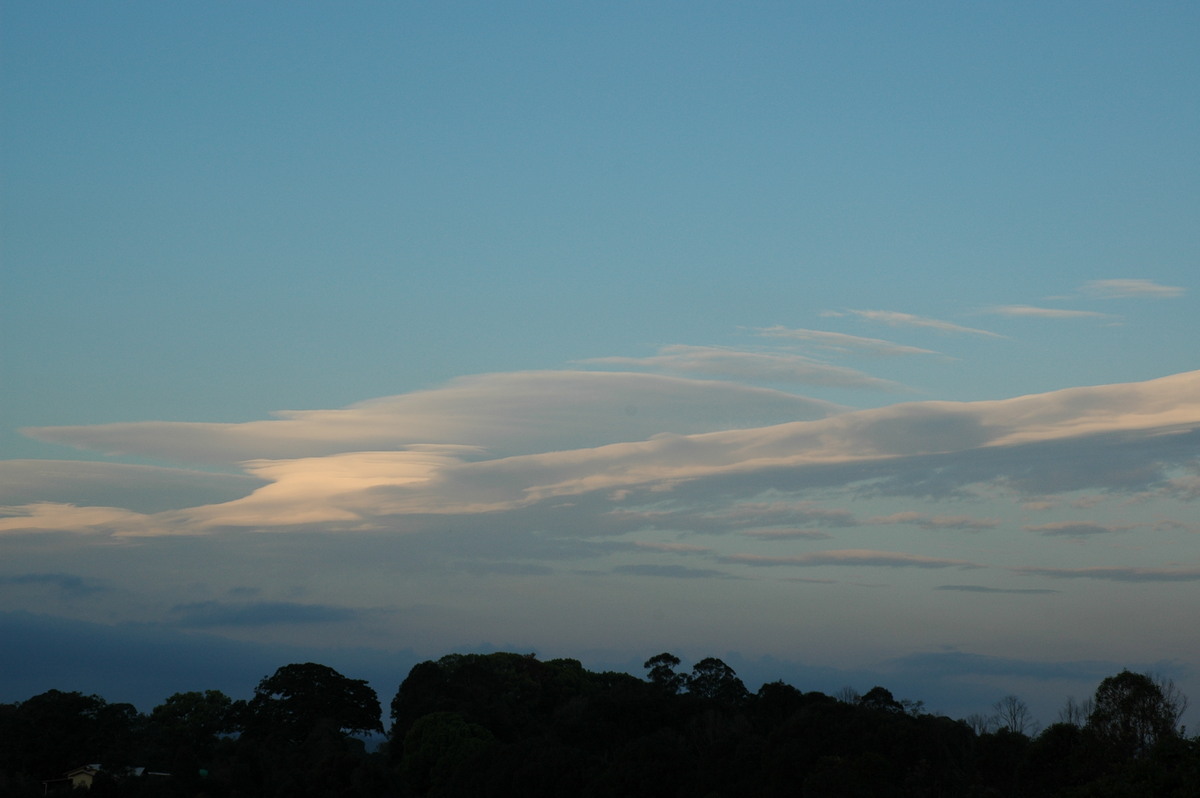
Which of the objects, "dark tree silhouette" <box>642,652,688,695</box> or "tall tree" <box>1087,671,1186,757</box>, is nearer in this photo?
"tall tree" <box>1087,671,1186,757</box>

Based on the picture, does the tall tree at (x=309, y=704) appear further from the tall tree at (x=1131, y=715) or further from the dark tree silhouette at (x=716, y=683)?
the tall tree at (x=1131, y=715)

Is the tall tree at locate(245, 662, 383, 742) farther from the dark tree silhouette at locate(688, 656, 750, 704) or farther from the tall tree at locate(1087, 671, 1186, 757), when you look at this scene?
the tall tree at locate(1087, 671, 1186, 757)

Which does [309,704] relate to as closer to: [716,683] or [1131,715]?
[716,683]

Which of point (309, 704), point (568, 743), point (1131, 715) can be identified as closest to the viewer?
point (1131, 715)

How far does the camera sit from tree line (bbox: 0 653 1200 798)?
3897 centimetres

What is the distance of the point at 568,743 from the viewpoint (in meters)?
63.5

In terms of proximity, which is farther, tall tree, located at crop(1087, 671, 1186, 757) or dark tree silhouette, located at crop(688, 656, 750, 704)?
dark tree silhouette, located at crop(688, 656, 750, 704)

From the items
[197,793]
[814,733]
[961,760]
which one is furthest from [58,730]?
[961,760]

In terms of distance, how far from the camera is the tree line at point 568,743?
128ft

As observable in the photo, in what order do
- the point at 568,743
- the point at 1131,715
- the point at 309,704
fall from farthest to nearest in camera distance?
1. the point at 309,704
2. the point at 568,743
3. the point at 1131,715

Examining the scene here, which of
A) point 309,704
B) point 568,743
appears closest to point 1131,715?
point 568,743

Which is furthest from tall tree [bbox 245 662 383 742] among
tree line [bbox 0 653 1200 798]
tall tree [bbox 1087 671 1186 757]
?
tall tree [bbox 1087 671 1186 757]

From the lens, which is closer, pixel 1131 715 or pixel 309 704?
pixel 1131 715

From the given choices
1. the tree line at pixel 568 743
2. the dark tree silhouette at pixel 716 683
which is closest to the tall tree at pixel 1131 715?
the tree line at pixel 568 743
